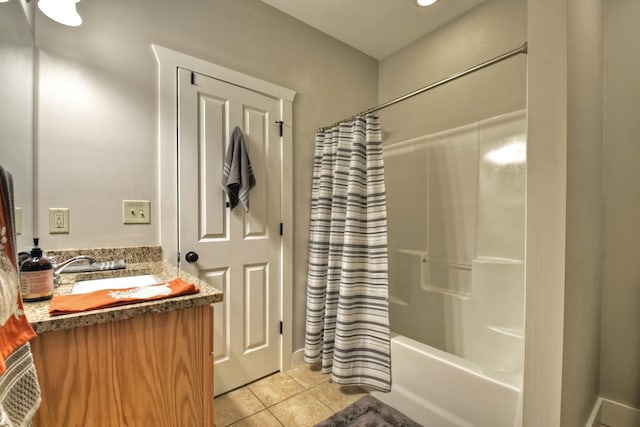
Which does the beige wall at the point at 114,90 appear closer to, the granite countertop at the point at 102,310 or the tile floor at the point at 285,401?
the granite countertop at the point at 102,310

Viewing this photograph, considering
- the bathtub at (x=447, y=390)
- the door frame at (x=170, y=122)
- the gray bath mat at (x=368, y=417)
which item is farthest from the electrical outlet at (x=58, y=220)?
Answer: the bathtub at (x=447, y=390)

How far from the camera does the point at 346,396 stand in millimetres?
1719

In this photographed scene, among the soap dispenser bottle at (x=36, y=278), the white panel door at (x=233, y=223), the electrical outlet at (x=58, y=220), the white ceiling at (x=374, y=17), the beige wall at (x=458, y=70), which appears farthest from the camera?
the white ceiling at (x=374, y=17)

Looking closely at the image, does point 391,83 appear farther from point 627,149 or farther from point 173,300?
point 173,300

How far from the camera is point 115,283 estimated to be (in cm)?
115

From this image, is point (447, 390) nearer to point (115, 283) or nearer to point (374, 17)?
point (115, 283)

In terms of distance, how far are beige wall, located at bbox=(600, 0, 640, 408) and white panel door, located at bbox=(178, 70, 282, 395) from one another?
195 centimetres

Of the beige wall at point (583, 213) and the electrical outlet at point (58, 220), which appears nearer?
the beige wall at point (583, 213)

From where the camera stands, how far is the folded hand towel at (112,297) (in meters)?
0.75

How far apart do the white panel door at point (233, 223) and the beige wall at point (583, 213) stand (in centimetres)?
153

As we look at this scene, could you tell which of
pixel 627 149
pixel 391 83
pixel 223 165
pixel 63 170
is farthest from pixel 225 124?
pixel 627 149

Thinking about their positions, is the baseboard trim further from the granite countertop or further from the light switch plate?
the light switch plate

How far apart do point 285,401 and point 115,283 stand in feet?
3.85

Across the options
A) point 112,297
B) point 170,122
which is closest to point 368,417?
point 112,297
